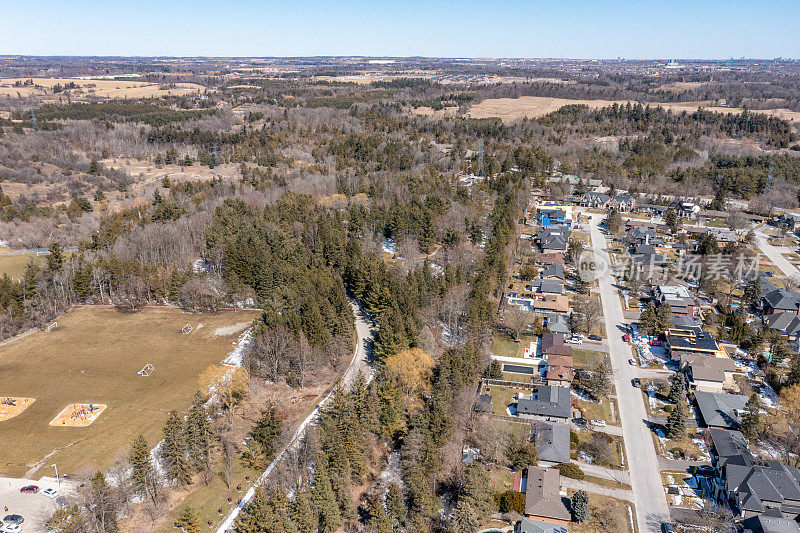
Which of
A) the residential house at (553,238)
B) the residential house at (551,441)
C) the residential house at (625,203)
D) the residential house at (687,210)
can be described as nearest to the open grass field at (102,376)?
the residential house at (551,441)

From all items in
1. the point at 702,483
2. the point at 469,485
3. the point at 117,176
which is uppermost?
the point at 117,176

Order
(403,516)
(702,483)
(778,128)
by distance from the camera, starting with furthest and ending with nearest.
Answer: (778,128)
(702,483)
(403,516)

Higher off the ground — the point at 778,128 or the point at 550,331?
the point at 778,128

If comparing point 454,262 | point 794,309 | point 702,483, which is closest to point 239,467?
point 702,483

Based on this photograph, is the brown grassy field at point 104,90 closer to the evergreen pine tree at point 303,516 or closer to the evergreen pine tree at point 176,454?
the evergreen pine tree at point 176,454

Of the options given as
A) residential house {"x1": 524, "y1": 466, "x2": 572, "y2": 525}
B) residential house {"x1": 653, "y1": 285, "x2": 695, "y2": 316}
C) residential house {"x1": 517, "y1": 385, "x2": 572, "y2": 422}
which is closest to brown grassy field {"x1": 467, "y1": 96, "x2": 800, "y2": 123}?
residential house {"x1": 653, "y1": 285, "x2": 695, "y2": 316}

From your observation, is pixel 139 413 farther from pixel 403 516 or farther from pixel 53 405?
pixel 403 516
